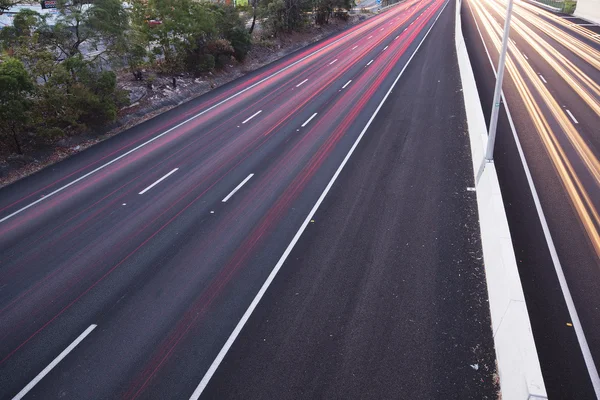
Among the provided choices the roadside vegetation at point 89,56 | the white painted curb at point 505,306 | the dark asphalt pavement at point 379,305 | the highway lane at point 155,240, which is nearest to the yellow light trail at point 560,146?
the white painted curb at point 505,306

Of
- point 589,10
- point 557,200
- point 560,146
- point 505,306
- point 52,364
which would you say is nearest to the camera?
point 505,306

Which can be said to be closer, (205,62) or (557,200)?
(557,200)

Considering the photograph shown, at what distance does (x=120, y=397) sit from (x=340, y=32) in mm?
49643

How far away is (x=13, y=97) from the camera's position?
15461 millimetres

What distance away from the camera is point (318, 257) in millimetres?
9867

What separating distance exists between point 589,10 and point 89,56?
193 ft

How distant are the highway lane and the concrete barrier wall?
44.9 metres

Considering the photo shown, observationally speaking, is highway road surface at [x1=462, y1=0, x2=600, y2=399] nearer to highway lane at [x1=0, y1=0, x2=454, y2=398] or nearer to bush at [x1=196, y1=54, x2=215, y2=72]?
highway lane at [x1=0, y1=0, x2=454, y2=398]

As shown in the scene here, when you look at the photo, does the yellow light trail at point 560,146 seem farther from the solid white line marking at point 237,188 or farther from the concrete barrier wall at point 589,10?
the concrete barrier wall at point 589,10

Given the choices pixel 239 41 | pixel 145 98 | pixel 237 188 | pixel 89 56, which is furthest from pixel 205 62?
pixel 237 188

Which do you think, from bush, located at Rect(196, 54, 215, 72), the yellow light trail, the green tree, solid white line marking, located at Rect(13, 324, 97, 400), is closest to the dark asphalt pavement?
the yellow light trail

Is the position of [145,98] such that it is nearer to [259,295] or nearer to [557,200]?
[259,295]

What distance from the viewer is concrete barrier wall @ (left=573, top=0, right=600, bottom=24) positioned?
46.9 m

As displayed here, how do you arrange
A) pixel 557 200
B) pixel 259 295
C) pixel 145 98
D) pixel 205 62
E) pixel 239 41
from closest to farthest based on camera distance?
pixel 259 295
pixel 557 200
pixel 145 98
pixel 205 62
pixel 239 41
